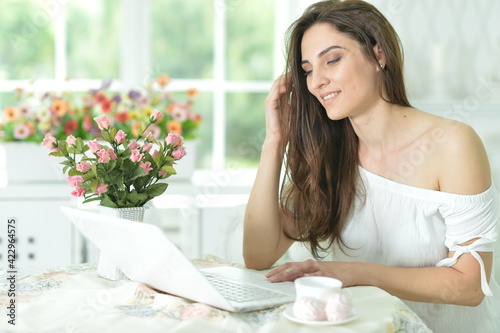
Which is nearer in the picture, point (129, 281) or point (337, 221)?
point (129, 281)

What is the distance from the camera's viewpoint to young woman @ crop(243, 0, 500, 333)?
66.7 inches

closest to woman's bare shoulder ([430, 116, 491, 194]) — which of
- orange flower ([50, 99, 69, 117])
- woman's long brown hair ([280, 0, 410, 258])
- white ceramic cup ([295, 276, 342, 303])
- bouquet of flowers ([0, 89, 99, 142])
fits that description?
woman's long brown hair ([280, 0, 410, 258])

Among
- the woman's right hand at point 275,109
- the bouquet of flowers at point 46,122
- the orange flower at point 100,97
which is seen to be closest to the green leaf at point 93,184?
the woman's right hand at point 275,109

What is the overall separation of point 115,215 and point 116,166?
104mm

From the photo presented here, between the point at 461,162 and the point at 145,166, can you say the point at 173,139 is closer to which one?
the point at 145,166

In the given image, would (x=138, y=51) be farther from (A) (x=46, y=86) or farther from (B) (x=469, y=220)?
(B) (x=469, y=220)

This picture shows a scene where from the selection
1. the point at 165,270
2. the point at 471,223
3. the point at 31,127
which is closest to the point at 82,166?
the point at 165,270

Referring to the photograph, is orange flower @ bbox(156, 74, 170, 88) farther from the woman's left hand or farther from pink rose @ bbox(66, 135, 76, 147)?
the woman's left hand

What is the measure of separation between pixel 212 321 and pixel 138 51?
101 inches

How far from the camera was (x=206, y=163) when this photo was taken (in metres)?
3.60

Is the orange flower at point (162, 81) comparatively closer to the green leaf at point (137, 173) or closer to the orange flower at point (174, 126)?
the orange flower at point (174, 126)

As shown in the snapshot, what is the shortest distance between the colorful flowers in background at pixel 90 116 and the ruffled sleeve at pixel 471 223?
1585 millimetres

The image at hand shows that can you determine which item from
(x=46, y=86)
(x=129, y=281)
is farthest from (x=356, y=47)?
(x=46, y=86)

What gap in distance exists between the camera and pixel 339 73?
1754mm
